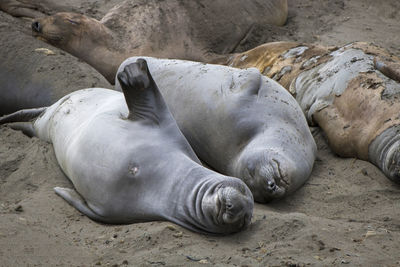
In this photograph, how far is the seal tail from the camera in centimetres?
484

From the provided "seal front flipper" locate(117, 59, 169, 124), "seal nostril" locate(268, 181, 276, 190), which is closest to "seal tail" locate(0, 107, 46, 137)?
"seal front flipper" locate(117, 59, 169, 124)

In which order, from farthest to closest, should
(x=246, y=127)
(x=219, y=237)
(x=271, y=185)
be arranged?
(x=246, y=127) < (x=271, y=185) < (x=219, y=237)

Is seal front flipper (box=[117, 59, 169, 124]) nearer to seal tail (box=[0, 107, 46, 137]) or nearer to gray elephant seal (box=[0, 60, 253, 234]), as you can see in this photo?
gray elephant seal (box=[0, 60, 253, 234])

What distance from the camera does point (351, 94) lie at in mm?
4570

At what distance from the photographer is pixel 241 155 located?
3.93 meters

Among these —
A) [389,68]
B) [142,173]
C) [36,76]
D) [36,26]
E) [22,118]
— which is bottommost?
[22,118]

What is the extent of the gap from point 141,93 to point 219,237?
1012 mm

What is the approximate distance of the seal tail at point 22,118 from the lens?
4844 mm

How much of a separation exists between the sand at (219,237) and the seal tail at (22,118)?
0.35 feet

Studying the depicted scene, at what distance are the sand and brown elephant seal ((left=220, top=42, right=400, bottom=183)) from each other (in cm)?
12

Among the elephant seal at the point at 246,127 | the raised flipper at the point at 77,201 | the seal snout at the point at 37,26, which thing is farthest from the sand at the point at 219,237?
the seal snout at the point at 37,26

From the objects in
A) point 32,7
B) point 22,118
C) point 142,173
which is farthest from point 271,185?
point 32,7

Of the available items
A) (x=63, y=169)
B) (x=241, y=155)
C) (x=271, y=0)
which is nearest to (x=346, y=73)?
(x=241, y=155)

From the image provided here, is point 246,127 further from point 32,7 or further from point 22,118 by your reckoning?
point 32,7
